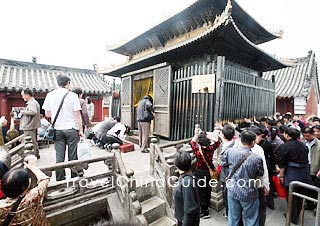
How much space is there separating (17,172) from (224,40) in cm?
639

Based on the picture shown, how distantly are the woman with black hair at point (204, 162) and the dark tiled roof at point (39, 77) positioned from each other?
11771mm

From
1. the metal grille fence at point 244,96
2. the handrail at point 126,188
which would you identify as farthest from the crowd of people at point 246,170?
the metal grille fence at point 244,96

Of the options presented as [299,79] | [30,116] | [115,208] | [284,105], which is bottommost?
[115,208]

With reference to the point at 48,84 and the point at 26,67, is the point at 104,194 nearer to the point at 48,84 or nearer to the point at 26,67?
the point at 48,84

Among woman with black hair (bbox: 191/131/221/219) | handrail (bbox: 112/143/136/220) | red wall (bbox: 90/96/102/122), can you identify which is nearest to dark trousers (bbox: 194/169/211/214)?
woman with black hair (bbox: 191/131/221/219)

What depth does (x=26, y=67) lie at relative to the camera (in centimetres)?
1474

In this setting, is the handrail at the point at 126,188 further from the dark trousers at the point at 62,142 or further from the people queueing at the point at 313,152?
the people queueing at the point at 313,152

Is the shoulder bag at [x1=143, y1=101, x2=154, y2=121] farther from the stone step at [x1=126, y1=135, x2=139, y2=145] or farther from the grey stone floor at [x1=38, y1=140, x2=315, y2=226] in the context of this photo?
the stone step at [x1=126, y1=135, x2=139, y2=145]

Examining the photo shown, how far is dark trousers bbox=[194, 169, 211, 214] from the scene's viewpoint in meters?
4.34

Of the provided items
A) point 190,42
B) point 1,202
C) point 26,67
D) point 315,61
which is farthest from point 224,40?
point 315,61

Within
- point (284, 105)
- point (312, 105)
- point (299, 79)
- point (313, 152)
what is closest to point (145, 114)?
point (313, 152)

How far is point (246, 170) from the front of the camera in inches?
123

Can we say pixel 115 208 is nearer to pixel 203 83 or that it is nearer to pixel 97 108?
pixel 203 83

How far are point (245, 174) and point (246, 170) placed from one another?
7 cm
